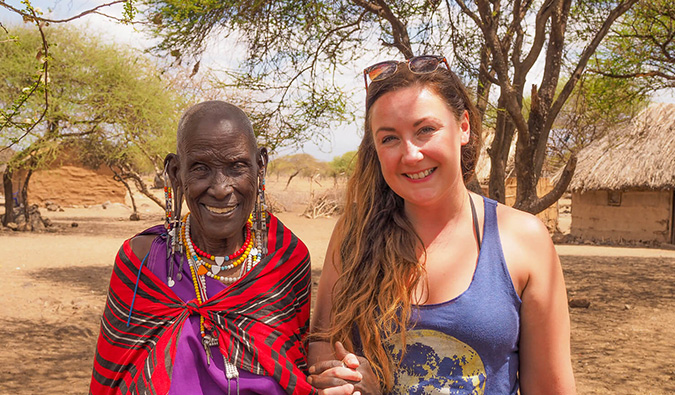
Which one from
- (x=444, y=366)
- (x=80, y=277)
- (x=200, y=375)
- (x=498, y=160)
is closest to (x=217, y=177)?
(x=200, y=375)

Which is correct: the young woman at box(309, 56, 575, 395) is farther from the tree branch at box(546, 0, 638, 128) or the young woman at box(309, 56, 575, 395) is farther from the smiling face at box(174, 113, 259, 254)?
the tree branch at box(546, 0, 638, 128)

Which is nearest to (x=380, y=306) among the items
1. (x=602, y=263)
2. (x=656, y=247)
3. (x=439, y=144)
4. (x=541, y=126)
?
(x=439, y=144)

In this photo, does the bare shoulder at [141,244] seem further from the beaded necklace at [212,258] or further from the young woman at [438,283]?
the young woman at [438,283]

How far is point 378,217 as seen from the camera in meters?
1.92

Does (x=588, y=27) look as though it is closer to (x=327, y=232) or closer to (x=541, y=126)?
(x=541, y=126)

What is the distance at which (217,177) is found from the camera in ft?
6.09

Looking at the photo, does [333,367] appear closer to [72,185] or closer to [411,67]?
[411,67]

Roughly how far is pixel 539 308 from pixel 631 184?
15.1 meters

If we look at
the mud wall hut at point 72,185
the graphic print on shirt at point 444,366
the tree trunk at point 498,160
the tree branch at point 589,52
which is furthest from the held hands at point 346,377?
the mud wall hut at point 72,185

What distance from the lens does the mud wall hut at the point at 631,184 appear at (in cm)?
1494

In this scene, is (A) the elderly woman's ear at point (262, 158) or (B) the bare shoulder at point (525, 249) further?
(A) the elderly woman's ear at point (262, 158)

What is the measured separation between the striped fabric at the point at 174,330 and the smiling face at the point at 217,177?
18 centimetres

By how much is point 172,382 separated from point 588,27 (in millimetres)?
7119

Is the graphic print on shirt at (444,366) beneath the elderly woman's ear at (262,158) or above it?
beneath
